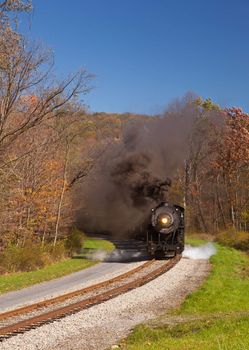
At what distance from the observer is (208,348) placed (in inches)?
320

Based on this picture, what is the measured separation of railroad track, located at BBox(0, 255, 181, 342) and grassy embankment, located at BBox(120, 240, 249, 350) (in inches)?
98.7

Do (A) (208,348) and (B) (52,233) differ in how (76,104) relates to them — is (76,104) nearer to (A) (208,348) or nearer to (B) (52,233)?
(B) (52,233)

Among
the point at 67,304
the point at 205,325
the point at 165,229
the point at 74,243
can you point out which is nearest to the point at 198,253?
the point at 165,229

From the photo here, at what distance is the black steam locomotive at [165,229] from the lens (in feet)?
85.6

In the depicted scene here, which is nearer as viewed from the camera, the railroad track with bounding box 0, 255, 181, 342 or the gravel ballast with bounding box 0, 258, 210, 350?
the gravel ballast with bounding box 0, 258, 210, 350

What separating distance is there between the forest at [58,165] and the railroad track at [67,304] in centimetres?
722

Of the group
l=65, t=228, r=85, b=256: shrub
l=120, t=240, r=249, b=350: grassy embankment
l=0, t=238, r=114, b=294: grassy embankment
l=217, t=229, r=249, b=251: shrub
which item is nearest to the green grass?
l=120, t=240, r=249, b=350: grassy embankment

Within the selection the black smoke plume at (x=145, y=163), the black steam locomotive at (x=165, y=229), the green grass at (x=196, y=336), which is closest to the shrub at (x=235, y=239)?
the black smoke plume at (x=145, y=163)

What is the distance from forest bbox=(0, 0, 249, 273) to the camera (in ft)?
70.8

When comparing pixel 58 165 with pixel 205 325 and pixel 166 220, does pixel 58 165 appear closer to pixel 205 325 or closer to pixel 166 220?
pixel 166 220

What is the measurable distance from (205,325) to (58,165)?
25720 mm

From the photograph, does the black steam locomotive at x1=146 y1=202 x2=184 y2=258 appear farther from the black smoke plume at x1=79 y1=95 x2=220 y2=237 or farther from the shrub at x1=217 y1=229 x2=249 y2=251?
the shrub at x1=217 y1=229 x2=249 y2=251

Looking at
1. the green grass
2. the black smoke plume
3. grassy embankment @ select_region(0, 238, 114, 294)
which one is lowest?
grassy embankment @ select_region(0, 238, 114, 294)

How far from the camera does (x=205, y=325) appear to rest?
34.6 feet
